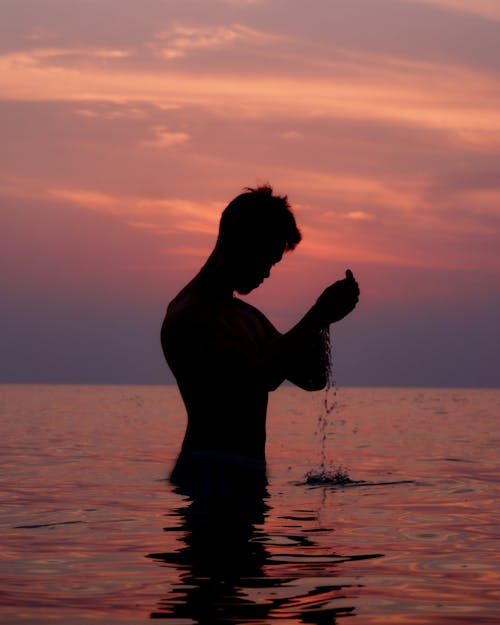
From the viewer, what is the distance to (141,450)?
18.3 metres

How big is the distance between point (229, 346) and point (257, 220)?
0.72 m

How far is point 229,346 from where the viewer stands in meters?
5.90

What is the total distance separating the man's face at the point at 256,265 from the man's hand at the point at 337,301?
21.9 inches

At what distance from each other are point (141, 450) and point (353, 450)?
414 centimetres

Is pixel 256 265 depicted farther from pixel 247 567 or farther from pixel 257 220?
pixel 247 567

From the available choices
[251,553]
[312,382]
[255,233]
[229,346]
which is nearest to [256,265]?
[255,233]

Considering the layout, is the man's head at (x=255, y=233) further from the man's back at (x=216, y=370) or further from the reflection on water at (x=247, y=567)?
the reflection on water at (x=247, y=567)

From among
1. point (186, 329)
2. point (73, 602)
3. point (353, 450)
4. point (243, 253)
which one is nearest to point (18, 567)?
point (73, 602)

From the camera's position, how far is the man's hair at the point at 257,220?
596 centimetres

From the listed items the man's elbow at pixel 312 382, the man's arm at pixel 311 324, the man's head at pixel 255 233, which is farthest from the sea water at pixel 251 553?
the man's head at pixel 255 233

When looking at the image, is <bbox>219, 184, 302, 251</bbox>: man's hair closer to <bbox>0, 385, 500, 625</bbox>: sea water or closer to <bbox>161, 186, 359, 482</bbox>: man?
<bbox>161, 186, 359, 482</bbox>: man

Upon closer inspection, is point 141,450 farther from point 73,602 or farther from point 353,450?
point 73,602

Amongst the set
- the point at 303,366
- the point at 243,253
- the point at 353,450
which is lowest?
the point at 353,450

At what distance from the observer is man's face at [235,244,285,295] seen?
6.02m
